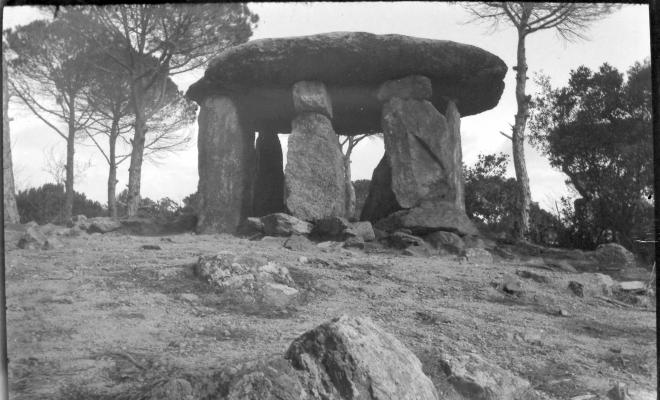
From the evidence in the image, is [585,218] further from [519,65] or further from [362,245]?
[362,245]

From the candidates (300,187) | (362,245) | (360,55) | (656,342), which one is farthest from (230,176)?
(656,342)

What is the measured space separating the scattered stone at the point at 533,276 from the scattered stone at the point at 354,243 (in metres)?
1.55

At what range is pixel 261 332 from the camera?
3.18 meters

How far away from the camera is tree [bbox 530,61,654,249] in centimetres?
403

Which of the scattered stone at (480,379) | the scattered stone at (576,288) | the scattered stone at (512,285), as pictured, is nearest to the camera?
the scattered stone at (480,379)

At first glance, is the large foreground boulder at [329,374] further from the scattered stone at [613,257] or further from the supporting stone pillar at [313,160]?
the supporting stone pillar at [313,160]

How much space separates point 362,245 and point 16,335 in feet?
9.94

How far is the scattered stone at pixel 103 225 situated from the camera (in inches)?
182

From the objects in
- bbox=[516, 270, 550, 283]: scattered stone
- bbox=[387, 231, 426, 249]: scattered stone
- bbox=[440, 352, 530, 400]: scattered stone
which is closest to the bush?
bbox=[387, 231, 426, 249]: scattered stone

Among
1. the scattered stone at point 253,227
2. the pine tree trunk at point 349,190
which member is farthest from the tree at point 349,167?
the scattered stone at point 253,227

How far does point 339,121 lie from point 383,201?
3.84ft

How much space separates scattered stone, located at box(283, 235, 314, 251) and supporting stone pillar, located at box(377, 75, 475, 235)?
2.25 meters

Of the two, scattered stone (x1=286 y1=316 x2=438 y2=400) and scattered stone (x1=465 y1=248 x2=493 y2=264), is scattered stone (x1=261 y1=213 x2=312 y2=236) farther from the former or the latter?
scattered stone (x1=286 y1=316 x2=438 y2=400)

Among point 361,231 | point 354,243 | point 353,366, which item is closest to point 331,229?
point 361,231
